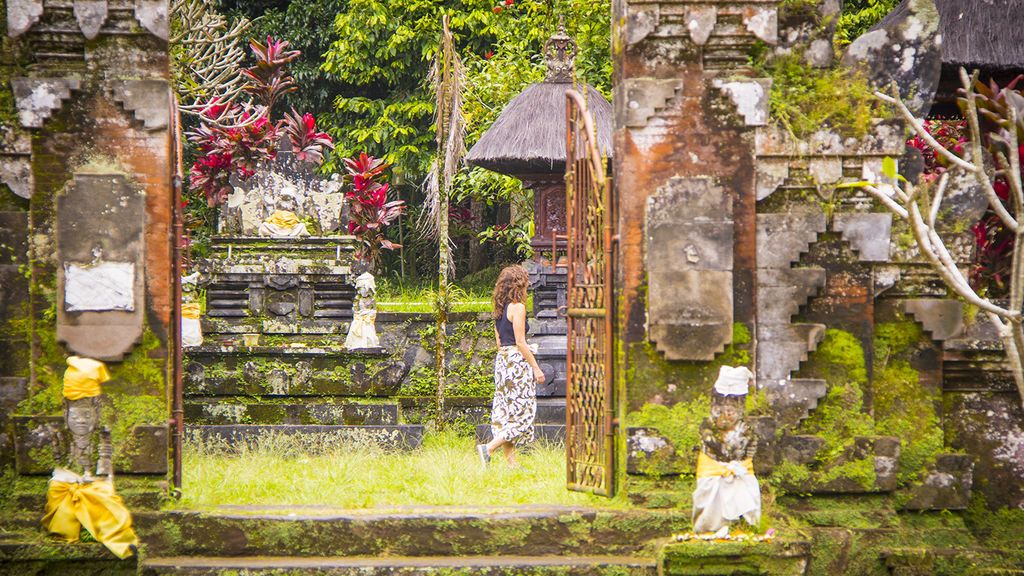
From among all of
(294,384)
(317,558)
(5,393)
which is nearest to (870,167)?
(317,558)

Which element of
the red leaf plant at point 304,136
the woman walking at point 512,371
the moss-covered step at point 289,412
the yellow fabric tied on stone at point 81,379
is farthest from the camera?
the red leaf plant at point 304,136

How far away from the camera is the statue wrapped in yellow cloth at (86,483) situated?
20.8ft

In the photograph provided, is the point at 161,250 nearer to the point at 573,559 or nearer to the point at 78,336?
the point at 78,336

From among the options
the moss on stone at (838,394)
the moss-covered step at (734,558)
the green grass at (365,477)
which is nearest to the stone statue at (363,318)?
the green grass at (365,477)

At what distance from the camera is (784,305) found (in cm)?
695

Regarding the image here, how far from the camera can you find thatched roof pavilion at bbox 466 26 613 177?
40.7 feet

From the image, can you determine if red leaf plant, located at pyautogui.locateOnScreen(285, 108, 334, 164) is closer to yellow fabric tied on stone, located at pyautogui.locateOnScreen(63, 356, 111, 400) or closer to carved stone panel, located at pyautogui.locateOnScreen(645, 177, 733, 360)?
yellow fabric tied on stone, located at pyautogui.locateOnScreen(63, 356, 111, 400)

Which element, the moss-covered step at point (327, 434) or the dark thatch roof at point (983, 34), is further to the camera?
the moss-covered step at point (327, 434)

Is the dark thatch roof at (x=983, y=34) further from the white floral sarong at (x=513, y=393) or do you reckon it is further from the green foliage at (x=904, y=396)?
the white floral sarong at (x=513, y=393)

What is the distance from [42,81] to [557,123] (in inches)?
265

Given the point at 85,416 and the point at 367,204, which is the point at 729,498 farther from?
the point at 367,204

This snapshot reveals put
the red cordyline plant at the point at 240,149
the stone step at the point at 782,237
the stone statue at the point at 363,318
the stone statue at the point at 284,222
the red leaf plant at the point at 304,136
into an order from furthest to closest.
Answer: the red leaf plant at the point at 304,136, the red cordyline plant at the point at 240,149, the stone statue at the point at 284,222, the stone statue at the point at 363,318, the stone step at the point at 782,237

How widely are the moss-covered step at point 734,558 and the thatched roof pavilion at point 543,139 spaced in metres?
6.24

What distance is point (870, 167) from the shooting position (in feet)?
23.2
